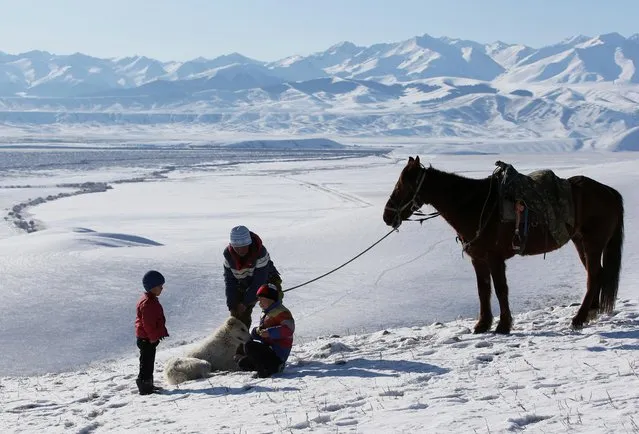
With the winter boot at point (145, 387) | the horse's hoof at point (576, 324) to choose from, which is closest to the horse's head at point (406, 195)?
the horse's hoof at point (576, 324)

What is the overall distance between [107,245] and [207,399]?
1667cm

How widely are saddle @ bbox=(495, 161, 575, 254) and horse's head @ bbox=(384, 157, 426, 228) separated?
0.84 metres

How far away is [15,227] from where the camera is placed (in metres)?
33.2

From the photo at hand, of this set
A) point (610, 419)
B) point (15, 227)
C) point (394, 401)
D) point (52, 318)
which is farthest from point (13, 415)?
point (15, 227)

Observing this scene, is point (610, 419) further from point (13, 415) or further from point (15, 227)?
point (15, 227)

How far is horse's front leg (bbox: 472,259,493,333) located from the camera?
8.38 meters

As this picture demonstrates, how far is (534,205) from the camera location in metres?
8.04

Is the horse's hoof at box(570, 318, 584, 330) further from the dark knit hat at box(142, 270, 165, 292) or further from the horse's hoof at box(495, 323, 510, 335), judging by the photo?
the dark knit hat at box(142, 270, 165, 292)

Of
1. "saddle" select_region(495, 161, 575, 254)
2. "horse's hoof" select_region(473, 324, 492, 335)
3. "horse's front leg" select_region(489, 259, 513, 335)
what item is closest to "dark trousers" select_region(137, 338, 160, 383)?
"horse's hoof" select_region(473, 324, 492, 335)

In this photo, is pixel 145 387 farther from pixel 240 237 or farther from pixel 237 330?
pixel 240 237

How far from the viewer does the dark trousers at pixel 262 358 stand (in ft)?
23.6

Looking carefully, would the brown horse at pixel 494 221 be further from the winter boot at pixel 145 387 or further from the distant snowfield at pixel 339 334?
the winter boot at pixel 145 387

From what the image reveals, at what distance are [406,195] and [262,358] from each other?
2.33 metres

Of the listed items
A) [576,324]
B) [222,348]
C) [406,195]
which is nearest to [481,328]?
[576,324]
